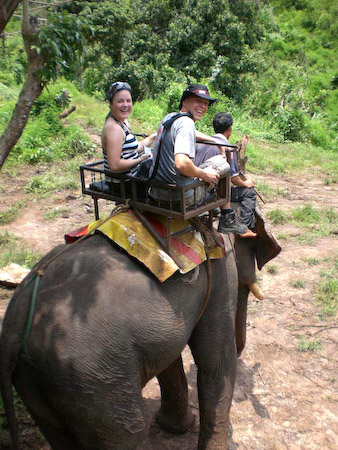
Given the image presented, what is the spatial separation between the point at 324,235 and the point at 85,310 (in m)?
6.69

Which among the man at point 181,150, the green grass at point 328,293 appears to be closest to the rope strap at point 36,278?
the man at point 181,150

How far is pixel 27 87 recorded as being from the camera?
3740 mm

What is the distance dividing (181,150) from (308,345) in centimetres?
325

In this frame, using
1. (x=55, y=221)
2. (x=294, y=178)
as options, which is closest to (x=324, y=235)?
(x=294, y=178)

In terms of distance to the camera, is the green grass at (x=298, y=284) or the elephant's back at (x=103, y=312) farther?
the green grass at (x=298, y=284)

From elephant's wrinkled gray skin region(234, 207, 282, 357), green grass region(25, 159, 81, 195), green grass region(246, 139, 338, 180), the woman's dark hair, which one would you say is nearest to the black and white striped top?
elephant's wrinkled gray skin region(234, 207, 282, 357)

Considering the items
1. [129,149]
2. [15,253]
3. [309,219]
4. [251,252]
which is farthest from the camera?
[309,219]

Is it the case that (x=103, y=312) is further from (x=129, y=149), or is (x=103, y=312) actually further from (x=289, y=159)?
(x=289, y=159)

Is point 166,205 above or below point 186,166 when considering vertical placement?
below

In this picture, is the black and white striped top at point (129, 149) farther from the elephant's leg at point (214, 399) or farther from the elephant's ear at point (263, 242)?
the elephant's leg at point (214, 399)

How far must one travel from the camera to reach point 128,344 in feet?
8.05

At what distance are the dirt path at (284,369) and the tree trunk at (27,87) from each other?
235 centimetres

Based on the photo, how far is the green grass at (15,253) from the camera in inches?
265

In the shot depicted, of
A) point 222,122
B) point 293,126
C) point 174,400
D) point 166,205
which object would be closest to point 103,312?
point 166,205
